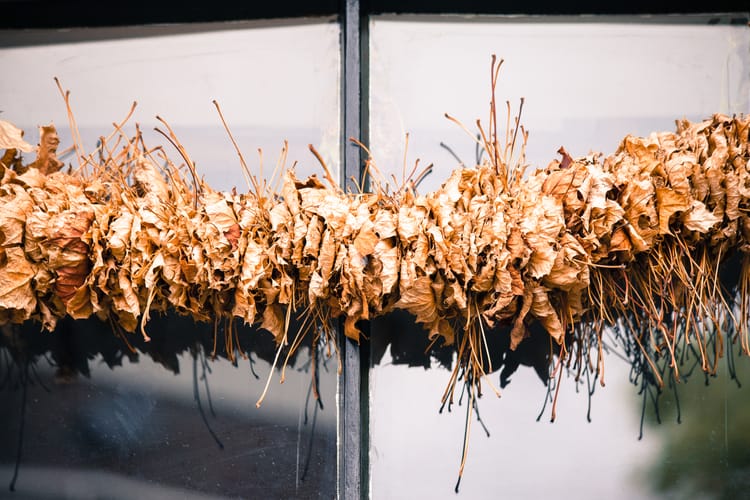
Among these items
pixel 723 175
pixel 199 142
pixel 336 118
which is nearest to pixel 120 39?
pixel 199 142

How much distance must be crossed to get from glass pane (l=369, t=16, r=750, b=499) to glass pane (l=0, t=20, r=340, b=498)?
15 cm

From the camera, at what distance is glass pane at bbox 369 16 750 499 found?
1.18m

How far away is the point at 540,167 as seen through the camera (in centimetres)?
122

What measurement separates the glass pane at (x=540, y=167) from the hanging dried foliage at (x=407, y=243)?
0.12 meters

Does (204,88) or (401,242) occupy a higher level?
(204,88)

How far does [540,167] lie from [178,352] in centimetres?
90

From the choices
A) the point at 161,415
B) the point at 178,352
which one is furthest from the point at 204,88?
the point at 161,415

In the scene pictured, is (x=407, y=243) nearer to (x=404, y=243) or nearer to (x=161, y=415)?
(x=404, y=243)

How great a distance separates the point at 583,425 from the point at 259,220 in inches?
31.6

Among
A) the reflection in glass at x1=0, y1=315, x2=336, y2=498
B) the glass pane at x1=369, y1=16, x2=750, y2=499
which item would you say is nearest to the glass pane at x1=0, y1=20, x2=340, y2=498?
the reflection in glass at x1=0, y1=315, x2=336, y2=498

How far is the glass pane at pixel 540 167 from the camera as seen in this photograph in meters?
1.18

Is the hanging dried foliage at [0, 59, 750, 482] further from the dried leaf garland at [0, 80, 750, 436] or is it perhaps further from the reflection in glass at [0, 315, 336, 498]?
the reflection in glass at [0, 315, 336, 498]

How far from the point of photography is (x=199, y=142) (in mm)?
1261

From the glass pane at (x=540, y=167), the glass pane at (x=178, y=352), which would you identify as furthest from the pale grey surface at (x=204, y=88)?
the glass pane at (x=540, y=167)
